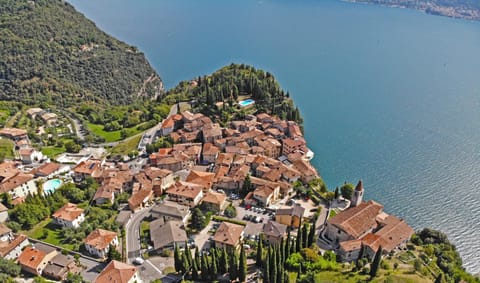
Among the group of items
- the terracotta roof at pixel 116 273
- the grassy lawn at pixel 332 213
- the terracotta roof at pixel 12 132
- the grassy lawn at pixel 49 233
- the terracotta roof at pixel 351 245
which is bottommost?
the grassy lawn at pixel 49 233

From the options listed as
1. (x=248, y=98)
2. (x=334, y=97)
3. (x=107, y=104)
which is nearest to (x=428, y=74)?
(x=334, y=97)

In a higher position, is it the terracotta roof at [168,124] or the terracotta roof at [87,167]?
the terracotta roof at [168,124]

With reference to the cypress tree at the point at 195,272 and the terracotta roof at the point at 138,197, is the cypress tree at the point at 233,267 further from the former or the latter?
the terracotta roof at the point at 138,197

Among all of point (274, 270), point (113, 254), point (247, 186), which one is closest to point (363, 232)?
point (274, 270)

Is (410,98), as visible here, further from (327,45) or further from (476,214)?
(327,45)

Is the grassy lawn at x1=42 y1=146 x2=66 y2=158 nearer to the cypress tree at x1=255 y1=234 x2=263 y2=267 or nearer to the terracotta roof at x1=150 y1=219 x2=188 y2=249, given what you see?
the terracotta roof at x1=150 y1=219 x2=188 y2=249

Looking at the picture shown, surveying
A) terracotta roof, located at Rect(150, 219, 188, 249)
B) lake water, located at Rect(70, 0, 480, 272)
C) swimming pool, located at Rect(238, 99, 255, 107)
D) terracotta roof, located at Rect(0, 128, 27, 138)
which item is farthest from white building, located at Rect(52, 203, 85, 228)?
swimming pool, located at Rect(238, 99, 255, 107)

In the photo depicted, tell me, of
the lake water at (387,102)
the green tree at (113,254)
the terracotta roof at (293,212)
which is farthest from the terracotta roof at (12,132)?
the lake water at (387,102)
